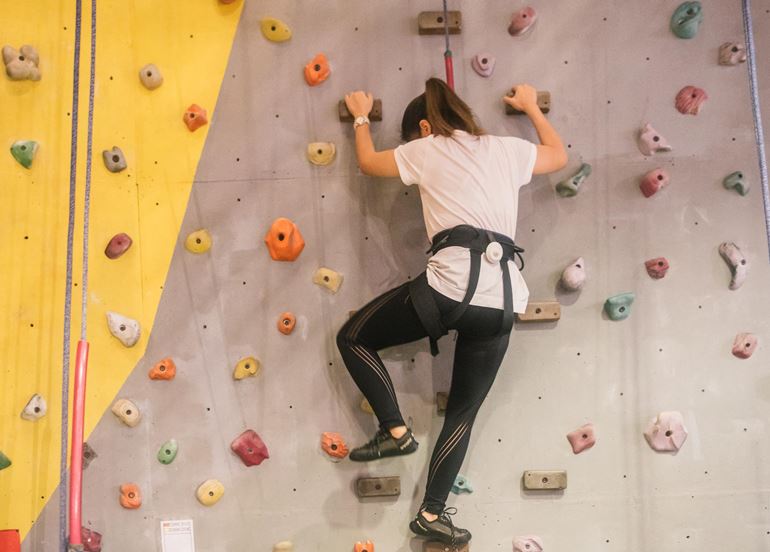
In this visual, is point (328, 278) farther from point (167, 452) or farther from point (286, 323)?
point (167, 452)

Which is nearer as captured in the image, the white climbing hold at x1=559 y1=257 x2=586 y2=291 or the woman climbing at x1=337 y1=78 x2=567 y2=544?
the woman climbing at x1=337 y1=78 x2=567 y2=544

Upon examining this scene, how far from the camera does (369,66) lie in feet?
8.02

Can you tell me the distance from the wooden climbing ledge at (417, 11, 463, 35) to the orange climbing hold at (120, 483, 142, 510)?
1.83m

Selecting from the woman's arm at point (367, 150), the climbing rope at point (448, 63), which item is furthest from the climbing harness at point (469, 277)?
the climbing rope at point (448, 63)

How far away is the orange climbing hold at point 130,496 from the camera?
7.79ft

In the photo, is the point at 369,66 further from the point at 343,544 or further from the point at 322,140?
the point at 343,544

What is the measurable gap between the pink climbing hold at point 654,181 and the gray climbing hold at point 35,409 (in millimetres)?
2157

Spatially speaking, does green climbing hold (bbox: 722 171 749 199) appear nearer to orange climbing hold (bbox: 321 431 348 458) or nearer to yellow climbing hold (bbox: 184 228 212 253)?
orange climbing hold (bbox: 321 431 348 458)

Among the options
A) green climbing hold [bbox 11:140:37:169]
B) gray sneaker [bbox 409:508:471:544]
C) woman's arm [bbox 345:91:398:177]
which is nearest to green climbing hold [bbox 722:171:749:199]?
woman's arm [bbox 345:91:398:177]

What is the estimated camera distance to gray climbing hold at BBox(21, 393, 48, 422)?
2369mm

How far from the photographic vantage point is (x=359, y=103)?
2.36 m

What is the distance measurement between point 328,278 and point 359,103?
59cm

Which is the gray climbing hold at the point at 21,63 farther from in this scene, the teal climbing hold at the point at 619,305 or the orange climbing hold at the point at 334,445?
the teal climbing hold at the point at 619,305

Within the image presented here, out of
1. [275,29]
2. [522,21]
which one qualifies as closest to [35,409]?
[275,29]
